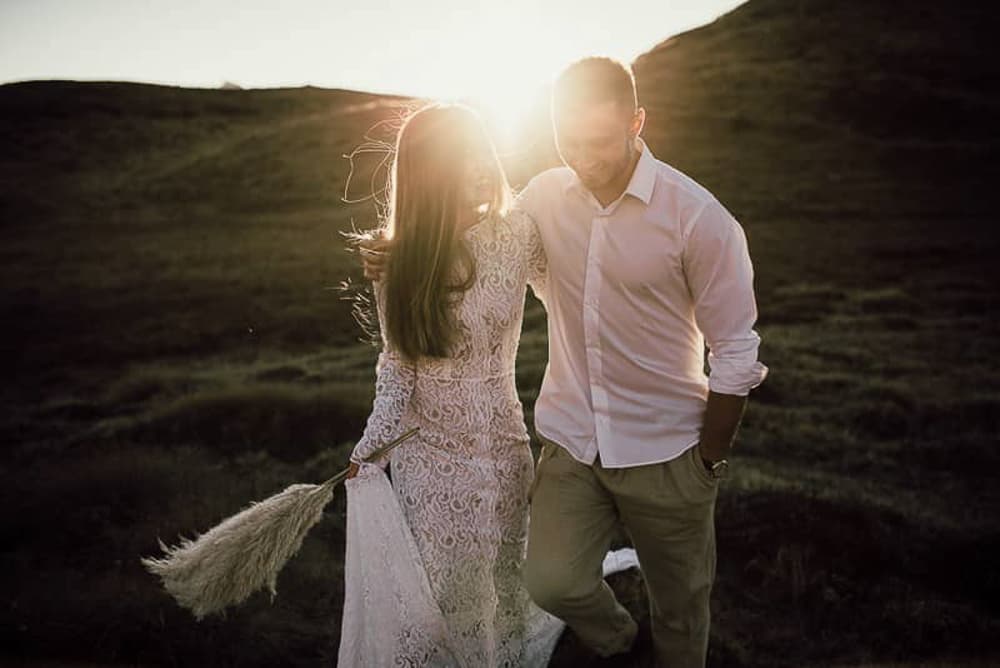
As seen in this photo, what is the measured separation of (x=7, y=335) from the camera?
17.9 metres

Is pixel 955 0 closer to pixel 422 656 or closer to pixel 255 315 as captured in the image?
pixel 255 315

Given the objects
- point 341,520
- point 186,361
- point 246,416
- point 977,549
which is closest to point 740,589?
point 977,549

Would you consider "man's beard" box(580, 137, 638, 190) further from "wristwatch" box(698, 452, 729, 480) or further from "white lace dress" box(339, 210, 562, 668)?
A: "wristwatch" box(698, 452, 729, 480)

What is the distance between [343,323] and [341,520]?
10729mm

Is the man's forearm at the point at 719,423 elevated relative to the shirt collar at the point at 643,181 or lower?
lower

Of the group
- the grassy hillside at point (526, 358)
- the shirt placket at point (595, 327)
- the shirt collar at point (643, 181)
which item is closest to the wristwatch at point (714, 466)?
the shirt placket at point (595, 327)

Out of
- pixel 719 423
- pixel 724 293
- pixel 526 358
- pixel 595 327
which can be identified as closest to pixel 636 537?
pixel 719 423

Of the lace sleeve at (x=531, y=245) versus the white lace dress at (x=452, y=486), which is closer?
the white lace dress at (x=452, y=486)

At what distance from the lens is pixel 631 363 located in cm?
396

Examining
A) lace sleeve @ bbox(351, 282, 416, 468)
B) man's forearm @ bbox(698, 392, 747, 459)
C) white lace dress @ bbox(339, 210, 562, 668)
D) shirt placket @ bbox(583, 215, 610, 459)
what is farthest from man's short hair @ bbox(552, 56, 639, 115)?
man's forearm @ bbox(698, 392, 747, 459)

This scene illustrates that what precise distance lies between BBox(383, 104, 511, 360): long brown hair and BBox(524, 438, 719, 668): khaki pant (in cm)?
81

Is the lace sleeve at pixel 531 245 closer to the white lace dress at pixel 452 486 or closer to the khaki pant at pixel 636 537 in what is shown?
the white lace dress at pixel 452 486

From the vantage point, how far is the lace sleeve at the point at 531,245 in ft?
13.4

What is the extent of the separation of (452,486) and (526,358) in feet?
28.9
